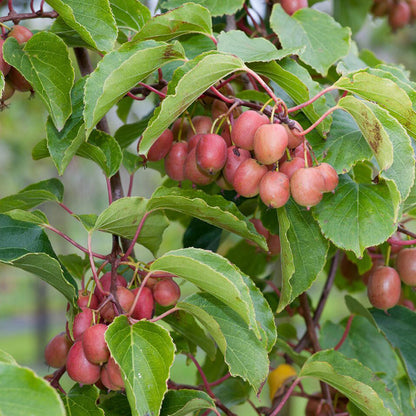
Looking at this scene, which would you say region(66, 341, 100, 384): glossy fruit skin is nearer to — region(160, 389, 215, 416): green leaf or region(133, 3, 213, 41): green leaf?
region(160, 389, 215, 416): green leaf

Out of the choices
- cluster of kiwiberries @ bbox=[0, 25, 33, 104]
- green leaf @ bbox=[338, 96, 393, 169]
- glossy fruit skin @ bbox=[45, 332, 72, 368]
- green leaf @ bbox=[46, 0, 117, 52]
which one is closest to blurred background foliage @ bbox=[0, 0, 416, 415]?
cluster of kiwiberries @ bbox=[0, 25, 33, 104]

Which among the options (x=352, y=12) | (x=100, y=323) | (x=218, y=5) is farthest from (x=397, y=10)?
(x=100, y=323)

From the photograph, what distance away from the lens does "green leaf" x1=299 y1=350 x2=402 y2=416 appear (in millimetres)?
803

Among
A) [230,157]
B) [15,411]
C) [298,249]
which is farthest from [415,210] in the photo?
[15,411]

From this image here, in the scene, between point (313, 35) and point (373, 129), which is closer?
point (373, 129)

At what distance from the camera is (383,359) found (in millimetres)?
1224

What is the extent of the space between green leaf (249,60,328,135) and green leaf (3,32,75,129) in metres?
0.24

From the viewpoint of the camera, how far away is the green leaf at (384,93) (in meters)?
0.69

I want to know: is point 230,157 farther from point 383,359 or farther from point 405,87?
point 383,359

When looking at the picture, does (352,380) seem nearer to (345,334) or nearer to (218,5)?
(345,334)

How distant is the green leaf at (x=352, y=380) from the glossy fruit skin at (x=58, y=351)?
0.36m

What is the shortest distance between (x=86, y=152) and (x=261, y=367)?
0.40m

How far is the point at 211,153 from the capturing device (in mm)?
740

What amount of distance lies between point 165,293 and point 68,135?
0.81 ft
